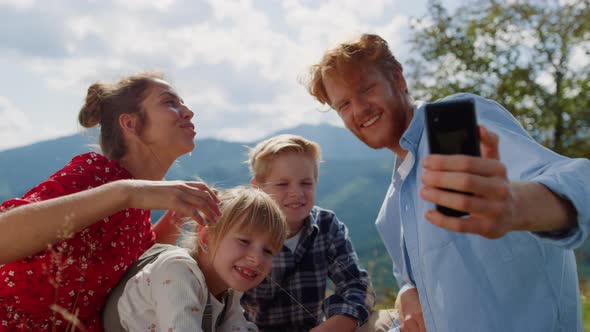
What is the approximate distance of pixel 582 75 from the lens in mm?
16562

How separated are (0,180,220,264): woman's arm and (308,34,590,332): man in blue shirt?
1.06 metres

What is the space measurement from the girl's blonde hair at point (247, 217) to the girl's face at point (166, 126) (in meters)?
0.54

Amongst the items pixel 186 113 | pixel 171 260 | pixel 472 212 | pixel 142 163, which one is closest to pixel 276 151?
pixel 186 113

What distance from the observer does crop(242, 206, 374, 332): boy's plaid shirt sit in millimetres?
3809

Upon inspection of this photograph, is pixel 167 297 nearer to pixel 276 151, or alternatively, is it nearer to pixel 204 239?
pixel 204 239

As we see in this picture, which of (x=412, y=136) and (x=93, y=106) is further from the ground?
(x=93, y=106)

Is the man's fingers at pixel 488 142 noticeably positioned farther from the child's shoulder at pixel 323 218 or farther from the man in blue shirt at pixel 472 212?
the child's shoulder at pixel 323 218

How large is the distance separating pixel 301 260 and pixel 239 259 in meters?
1.14

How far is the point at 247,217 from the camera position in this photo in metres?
2.96

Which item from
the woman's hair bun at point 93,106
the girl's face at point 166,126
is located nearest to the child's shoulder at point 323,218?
the girl's face at point 166,126

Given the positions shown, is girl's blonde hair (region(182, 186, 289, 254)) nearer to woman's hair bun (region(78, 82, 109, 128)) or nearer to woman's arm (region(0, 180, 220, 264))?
woman's arm (region(0, 180, 220, 264))

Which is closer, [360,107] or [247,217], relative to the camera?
[247,217]

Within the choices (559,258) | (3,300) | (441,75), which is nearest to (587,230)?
(559,258)

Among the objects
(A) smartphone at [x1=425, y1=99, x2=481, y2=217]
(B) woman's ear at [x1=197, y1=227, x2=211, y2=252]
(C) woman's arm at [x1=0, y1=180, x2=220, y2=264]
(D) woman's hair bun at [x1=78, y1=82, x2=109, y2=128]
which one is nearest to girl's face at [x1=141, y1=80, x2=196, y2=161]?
(D) woman's hair bun at [x1=78, y1=82, x2=109, y2=128]
